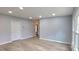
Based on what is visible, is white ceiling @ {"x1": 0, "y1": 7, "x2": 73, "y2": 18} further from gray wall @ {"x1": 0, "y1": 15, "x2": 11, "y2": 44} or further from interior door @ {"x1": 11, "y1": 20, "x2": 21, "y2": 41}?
interior door @ {"x1": 11, "y1": 20, "x2": 21, "y2": 41}

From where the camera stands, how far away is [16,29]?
28.5 ft

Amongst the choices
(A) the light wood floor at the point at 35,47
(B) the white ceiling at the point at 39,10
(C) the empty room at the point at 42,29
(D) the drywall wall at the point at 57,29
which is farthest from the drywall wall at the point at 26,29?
(B) the white ceiling at the point at 39,10

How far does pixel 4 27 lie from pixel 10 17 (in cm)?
118

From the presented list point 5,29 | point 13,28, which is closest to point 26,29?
point 13,28

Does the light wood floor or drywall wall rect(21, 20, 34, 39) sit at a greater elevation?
drywall wall rect(21, 20, 34, 39)

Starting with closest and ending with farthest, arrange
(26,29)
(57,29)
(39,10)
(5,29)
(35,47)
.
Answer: (39,10) → (35,47) → (5,29) → (57,29) → (26,29)

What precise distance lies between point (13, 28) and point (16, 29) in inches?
22.1

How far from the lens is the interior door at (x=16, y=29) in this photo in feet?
26.7

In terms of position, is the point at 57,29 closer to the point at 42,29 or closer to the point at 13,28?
the point at 42,29

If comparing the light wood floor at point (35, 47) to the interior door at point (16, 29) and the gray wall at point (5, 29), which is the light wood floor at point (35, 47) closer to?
the gray wall at point (5, 29)

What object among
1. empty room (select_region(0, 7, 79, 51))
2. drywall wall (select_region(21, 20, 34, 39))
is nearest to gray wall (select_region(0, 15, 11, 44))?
empty room (select_region(0, 7, 79, 51))

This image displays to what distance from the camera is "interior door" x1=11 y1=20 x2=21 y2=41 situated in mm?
8149
